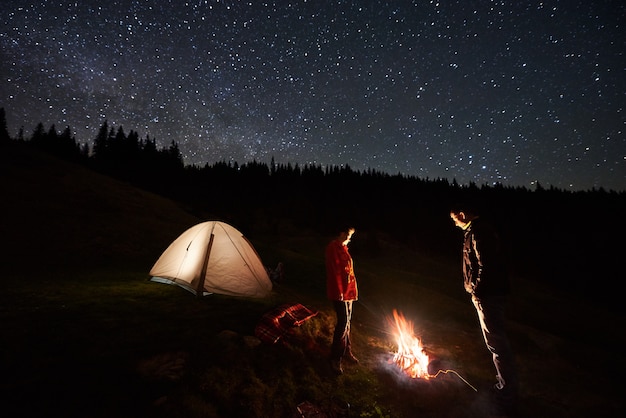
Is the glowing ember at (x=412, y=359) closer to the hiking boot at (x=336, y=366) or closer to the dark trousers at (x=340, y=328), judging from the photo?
the hiking boot at (x=336, y=366)

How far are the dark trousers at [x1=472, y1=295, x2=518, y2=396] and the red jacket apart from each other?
2.28m

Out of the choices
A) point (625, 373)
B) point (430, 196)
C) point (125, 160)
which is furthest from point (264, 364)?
point (430, 196)

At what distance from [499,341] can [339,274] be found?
301cm

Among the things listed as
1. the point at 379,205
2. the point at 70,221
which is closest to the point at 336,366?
the point at 70,221

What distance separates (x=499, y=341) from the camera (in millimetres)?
5039

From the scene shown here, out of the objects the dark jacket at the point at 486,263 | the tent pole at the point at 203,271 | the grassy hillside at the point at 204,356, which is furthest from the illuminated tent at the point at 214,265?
the dark jacket at the point at 486,263

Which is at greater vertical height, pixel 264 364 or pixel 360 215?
pixel 360 215

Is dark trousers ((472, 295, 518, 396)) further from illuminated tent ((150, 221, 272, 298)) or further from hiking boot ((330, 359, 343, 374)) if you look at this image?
illuminated tent ((150, 221, 272, 298))

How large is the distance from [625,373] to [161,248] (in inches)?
828

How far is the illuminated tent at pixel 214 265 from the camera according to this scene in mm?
9078

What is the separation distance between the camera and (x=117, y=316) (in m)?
7.07

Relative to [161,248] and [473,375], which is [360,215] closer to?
[161,248]

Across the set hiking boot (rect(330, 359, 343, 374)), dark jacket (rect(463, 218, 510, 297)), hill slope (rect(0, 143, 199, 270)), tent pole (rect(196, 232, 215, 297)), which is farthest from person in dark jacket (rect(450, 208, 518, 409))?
hill slope (rect(0, 143, 199, 270))

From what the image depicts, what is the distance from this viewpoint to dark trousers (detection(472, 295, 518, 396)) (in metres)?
4.99
